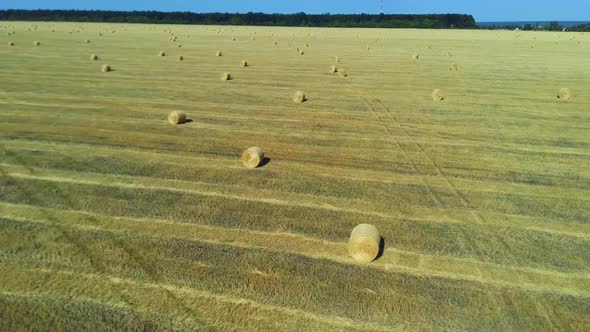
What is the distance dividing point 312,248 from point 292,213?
47.4 inches

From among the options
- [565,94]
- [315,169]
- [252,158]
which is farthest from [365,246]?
[565,94]

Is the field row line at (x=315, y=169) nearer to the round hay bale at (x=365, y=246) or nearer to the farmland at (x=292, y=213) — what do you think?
the farmland at (x=292, y=213)

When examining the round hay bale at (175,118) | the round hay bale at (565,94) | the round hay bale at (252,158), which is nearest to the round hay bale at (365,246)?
the round hay bale at (252,158)

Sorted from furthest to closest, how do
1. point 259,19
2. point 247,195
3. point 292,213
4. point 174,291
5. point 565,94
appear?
point 259,19 < point 565,94 < point 247,195 < point 292,213 < point 174,291

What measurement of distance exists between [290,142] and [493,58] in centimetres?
2534

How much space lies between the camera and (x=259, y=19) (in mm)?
101250

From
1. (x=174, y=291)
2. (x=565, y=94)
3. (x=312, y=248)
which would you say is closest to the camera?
(x=174, y=291)

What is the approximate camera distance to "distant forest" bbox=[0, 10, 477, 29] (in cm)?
9500

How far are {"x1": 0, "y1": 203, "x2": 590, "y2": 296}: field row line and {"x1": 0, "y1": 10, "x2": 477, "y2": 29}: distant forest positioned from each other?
3468 inches

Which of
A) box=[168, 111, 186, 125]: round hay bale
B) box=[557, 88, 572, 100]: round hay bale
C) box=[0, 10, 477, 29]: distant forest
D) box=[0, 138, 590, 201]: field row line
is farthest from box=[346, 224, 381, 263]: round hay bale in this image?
box=[0, 10, 477, 29]: distant forest

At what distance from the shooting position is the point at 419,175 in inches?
370

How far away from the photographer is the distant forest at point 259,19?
312 feet

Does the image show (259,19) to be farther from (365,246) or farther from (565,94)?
(365,246)

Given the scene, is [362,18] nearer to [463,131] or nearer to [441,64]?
[441,64]
